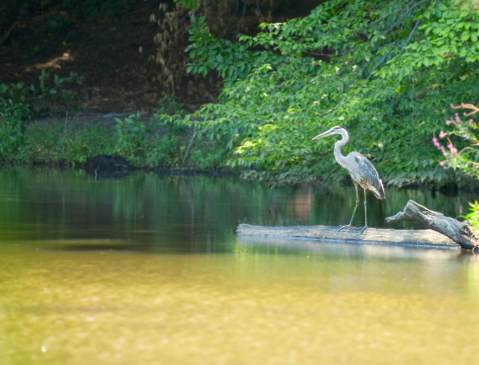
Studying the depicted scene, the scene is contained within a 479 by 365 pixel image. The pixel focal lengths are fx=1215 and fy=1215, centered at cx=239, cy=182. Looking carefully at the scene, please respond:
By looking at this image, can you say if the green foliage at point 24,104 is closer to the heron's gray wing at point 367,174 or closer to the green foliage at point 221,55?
the green foliage at point 221,55

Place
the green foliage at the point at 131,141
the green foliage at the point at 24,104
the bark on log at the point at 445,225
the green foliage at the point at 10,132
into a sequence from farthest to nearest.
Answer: the green foliage at the point at 24,104, the green foliage at the point at 10,132, the green foliage at the point at 131,141, the bark on log at the point at 445,225

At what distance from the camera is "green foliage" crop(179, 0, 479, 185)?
1836cm

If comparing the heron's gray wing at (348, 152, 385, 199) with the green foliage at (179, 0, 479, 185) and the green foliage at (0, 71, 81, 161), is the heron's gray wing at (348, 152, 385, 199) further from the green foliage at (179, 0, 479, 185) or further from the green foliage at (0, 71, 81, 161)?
the green foliage at (0, 71, 81, 161)

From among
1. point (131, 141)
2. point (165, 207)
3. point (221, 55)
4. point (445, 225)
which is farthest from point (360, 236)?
point (131, 141)

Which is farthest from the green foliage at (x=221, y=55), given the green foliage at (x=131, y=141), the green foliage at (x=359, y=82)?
the green foliage at (x=131, y=141)

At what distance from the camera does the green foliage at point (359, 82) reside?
60.2 feet

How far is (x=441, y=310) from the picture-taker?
Answer: 35.8ft

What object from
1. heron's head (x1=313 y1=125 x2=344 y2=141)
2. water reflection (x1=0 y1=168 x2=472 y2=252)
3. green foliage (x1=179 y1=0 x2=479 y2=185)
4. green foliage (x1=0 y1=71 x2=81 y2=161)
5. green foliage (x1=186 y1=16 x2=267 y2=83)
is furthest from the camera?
green foliage (x1=0 y1=71 x2=81 y2=161)

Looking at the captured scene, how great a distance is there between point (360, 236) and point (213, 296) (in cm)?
491

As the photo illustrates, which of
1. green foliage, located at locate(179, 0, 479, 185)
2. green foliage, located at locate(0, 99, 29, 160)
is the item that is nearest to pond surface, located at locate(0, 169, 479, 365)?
green foliage, located at locate(179, 0, 479, 185)

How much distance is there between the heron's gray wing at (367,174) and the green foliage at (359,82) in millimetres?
1510

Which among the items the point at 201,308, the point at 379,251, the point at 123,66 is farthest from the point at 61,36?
the point at 201,308

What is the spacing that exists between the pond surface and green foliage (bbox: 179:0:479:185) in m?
1.64

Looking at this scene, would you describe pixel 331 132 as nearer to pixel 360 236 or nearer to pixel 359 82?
pixel 359 82
